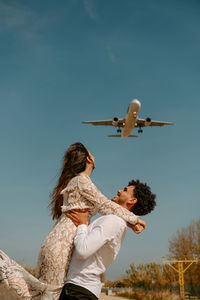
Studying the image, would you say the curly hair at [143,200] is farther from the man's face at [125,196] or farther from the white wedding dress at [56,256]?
the white wedding dress at [56,256]

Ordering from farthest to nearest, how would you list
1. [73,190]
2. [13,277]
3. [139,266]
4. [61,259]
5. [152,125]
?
1. [152,125]
2. [139,266]
3. [73,190]
4. [61,259]
5. [13,277]

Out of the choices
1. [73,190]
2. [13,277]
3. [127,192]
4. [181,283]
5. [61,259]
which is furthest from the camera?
[181,283]

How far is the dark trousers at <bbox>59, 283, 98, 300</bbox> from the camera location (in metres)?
2.04

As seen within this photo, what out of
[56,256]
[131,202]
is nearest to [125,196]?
[131,202]

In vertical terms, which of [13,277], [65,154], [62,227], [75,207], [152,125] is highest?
[152,125]

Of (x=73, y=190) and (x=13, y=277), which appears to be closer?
(x=13, y=277)

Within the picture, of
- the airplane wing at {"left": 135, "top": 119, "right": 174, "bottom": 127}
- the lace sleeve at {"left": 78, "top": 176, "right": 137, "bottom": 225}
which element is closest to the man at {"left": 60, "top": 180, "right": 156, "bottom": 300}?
the lace sleeve at {"left": 78, "top": 176, "right": 137, "bottom": 225}

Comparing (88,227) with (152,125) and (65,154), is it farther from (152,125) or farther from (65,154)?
(152,125)

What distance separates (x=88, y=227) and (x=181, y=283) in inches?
924

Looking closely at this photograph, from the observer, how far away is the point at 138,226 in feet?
8.07

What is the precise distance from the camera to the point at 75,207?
232cm

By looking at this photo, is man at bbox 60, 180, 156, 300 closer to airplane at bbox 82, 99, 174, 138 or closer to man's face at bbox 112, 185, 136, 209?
man's face at bbox 112, 185, 136, 209

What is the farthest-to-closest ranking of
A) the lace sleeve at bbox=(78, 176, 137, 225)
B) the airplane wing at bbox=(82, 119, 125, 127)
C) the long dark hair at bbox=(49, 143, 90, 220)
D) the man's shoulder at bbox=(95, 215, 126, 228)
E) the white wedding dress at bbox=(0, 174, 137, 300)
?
the airplane wing at bbox=(82, 119, 125, 127)
the long dark hair at bbox=(49, 143, 90, 220)
the lace sleeve at bbox=(78, 176, 137, 225)
the man's shoulder at bbox=(95, 215, 126, 228)
the white wedding dress at bbox=(0, 174, 137, 300)

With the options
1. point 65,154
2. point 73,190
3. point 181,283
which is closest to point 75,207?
point 73,190
